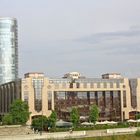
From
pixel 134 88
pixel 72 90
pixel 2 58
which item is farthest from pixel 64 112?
pixel 2 58

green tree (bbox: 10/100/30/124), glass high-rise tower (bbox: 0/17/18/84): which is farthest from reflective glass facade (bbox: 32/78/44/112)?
glass high-rise tower (bbox: 0/17/18/84)

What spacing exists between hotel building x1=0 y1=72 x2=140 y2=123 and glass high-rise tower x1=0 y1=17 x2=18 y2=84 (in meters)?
42.7

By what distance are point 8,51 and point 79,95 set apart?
5601cm

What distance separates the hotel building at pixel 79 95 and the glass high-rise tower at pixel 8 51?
140ft

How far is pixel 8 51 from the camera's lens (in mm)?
156125

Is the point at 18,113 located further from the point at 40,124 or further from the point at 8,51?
the point at 8,51

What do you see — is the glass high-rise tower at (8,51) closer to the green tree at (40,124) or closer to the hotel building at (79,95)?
the hotel building at (79,95)

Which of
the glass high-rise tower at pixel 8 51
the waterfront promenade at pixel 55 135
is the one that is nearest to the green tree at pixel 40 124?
the waterfront promenade at pixel 55 135

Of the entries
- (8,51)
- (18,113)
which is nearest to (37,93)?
(18,113)

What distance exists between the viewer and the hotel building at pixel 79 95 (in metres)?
100

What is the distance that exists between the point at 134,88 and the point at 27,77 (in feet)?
84.7

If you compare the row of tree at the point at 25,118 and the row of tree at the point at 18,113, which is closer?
the row of tree at the point at 25,118

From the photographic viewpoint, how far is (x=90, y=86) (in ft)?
350

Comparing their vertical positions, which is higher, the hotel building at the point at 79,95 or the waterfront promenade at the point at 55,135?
the hotel building at the point at 79,95
